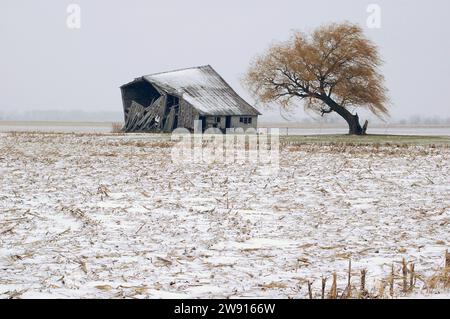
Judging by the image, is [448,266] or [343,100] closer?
[448,266]

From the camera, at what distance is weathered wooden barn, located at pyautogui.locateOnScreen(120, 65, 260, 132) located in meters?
45.4

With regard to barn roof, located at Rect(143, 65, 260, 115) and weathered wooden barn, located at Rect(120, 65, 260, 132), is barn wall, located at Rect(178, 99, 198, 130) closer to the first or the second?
weathered wooden barn, located at Rect(120, 65, 260, 132)

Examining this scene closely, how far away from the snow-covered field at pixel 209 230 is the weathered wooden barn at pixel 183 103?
30.6 meters

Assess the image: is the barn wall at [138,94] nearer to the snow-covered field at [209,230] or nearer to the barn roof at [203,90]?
the barn roof at [203,90]

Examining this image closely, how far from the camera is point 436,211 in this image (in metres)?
9.43

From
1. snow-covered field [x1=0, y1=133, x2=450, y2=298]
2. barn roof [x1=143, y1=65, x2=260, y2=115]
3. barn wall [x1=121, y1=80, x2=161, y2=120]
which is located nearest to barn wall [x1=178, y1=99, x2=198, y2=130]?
barn roof [x1=143, y1=65, x2=260, y2=115]

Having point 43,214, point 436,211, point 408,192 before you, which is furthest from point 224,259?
point 408,192

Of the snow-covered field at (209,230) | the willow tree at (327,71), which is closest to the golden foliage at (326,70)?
the willow tree at (327,71)

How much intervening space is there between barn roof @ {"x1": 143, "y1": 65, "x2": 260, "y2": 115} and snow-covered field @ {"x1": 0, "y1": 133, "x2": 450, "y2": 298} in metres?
31.2

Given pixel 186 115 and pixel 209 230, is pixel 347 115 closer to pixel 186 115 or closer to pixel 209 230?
pixel 186 115

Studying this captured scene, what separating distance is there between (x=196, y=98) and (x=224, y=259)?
4060 cm

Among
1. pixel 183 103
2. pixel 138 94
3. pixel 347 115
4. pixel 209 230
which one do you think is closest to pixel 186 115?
pixel 183 103

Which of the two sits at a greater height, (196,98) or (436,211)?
(196,98)
